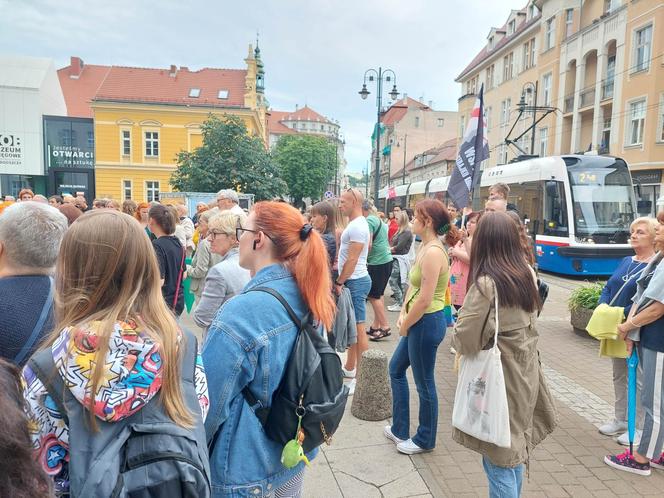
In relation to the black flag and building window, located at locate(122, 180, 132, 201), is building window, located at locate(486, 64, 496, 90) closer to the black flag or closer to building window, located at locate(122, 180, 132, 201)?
building window, located at locate(122, 180, 132, 201)

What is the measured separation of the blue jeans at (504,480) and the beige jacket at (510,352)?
67 millimetres

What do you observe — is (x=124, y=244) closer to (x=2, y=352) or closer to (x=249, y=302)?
(x=249, y=302)

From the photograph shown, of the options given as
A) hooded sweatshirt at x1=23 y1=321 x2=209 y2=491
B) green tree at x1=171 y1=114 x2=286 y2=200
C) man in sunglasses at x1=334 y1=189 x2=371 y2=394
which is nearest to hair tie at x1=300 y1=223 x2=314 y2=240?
hooded sweatshirt at x1=23 y1=321 x2=209 y2=491

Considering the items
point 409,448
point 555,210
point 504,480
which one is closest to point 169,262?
point 409,448

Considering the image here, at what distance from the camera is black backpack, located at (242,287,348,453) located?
179 cm

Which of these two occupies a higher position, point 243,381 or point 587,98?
point 587,98

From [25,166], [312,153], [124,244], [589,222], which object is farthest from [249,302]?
[312,153]

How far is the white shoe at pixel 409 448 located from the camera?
12.2ft

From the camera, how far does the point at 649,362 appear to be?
3.43m

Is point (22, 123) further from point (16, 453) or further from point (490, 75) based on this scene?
point (16, 453)

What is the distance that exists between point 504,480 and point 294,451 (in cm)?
144

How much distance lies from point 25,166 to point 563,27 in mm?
38726

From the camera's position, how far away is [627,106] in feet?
82.1

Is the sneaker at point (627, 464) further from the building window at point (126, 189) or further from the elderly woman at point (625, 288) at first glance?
the building window at point (126, 189)
